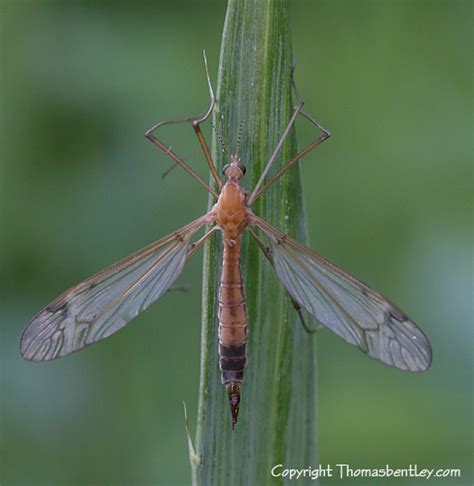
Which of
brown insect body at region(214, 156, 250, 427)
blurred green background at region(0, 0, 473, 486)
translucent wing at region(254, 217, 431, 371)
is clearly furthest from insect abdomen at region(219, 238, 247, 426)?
blurred green background at region(0, 0, 473, 486)

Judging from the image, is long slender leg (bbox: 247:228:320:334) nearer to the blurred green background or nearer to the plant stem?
the plant stem

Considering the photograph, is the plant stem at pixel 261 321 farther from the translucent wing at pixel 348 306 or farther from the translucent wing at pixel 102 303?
the translucent wing at pixel 102 303

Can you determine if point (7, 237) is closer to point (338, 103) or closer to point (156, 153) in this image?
point (156, 153)

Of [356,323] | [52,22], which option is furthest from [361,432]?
[52,22]

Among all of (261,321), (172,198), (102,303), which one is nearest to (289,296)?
(261,321)

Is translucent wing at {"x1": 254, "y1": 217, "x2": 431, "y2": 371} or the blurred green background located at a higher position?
the blurred green background

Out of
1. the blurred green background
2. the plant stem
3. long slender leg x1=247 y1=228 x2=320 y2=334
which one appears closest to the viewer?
the plant stem

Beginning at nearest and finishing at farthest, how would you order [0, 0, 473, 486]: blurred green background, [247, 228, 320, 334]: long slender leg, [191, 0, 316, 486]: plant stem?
[191, 0, 316, 486]: plant stem < [247, 228, 320, 334]: long slender leg < [0, 0, 473, 486]: blurred green background

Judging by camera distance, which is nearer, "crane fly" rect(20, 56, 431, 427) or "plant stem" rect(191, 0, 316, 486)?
"plant stem" rect(191, 0, 316, 486)
